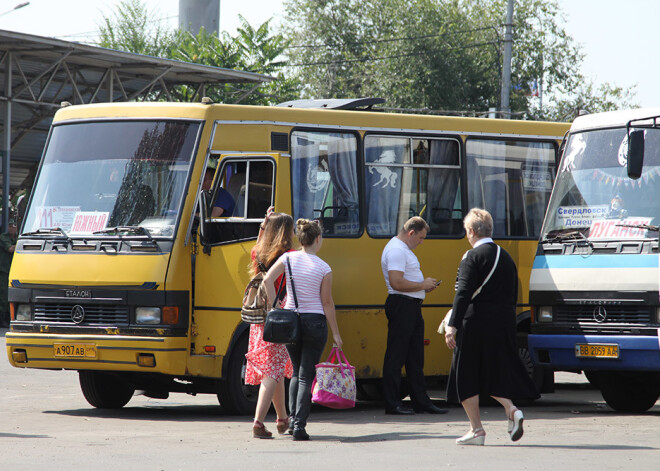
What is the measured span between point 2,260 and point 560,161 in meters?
13.4

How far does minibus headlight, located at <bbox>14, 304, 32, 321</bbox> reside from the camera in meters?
10.8

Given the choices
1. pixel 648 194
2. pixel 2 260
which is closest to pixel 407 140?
pixel 648 194

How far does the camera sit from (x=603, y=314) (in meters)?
10.7

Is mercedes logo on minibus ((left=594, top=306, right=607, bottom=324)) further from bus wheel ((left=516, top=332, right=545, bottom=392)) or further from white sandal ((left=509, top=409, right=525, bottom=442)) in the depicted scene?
white sandal ((left=509, top=409, right=525, bottom=442))

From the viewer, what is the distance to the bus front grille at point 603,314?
1046cm

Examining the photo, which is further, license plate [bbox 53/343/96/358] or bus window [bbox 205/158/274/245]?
bus window [bbox 205/158/274/245]

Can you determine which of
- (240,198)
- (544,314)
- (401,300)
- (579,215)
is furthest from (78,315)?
(579,215)

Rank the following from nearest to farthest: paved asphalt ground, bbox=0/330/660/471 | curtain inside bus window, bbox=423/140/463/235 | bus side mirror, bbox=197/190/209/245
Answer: paved asphalt ground, bbox=0/330/660/471
bus side mirror, bbox=197/190/209/245
curtain inside bus window, bbox=423/140/463/235

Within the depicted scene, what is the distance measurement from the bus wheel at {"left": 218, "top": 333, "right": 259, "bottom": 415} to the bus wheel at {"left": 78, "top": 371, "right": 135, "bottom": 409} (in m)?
1.35

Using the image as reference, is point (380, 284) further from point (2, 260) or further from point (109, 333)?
point (2, 260)

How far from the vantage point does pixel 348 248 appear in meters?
11.3

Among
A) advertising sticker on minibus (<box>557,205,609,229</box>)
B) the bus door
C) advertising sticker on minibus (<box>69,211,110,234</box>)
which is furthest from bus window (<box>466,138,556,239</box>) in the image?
advertising sticker on minibus (<box>69,211,110,234</box>)

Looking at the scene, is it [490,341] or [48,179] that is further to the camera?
[48,179]

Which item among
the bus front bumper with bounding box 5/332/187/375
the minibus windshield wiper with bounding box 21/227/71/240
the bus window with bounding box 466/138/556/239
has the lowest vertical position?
the bus front bumper with bounding box 5/332/187/375
